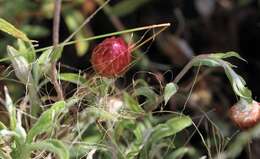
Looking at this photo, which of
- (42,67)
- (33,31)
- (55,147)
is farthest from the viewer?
(33,31)

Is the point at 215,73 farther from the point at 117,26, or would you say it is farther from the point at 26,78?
the point at 26,78

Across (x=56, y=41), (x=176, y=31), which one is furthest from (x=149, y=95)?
(x=176, y=31)

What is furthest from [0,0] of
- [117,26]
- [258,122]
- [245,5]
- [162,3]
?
[258,122]

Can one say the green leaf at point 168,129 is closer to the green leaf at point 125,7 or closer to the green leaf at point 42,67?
the green leaf at point 42,67

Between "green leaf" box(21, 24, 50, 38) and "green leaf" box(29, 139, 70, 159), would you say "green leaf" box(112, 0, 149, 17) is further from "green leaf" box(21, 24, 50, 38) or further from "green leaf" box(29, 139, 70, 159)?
"green leaf" box(29, 139, 70, 159)

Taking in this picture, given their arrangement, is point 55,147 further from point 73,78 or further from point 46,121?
point 73,78

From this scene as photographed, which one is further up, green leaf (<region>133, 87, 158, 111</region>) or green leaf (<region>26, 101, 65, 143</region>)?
green leaf (<region>26, 101, 65, 143</region>)

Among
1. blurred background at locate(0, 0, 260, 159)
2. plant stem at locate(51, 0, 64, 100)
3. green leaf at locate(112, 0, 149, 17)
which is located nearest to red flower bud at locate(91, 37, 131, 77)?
plant stem at locate(51, 0, 64, 100)
